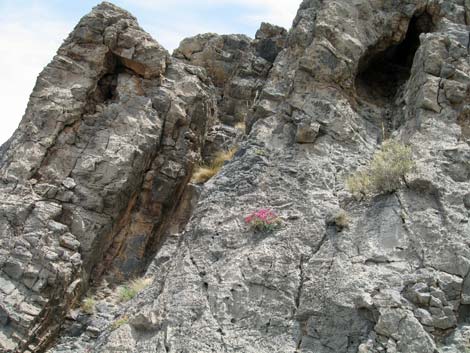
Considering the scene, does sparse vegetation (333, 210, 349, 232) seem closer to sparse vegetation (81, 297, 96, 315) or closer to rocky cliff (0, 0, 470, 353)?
rocky cliff (0, 0, 470, 353)

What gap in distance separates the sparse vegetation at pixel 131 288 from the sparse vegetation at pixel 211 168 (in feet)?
13.1

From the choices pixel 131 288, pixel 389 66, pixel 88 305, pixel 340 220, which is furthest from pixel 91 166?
pixel 389 66

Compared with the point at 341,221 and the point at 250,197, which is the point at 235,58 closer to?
the point at 250,197

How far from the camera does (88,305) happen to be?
1365 cm

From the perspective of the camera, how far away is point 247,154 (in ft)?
38.0

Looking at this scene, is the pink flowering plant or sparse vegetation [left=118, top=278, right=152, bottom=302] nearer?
the pink flowering plant

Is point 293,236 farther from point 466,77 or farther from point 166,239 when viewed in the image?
point 166,239

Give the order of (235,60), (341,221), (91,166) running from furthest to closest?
1. (235,60)
2. (91,166)
3. (341,221)

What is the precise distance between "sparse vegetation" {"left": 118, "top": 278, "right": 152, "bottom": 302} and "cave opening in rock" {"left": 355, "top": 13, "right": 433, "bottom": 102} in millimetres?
7241

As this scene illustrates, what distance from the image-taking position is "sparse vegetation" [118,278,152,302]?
42.5 feet

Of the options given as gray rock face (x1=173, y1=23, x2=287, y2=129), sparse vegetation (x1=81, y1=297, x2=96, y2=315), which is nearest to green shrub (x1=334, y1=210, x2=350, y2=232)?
sparse vegetation (x1=81, y1=297, x2=96, y2=315)

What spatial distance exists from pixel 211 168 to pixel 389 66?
6.37 meters

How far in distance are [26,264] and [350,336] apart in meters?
8.57

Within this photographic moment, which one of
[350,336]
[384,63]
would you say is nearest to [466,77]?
[384,63]
